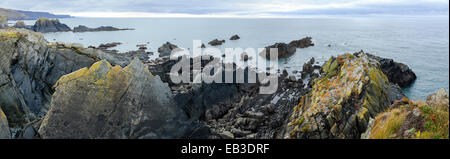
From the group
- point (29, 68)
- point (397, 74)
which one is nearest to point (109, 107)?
point (29, 68)

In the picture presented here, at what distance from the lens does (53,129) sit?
1733 cm

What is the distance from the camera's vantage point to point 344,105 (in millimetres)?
16422

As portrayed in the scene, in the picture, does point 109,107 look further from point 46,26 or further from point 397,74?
point 46,26

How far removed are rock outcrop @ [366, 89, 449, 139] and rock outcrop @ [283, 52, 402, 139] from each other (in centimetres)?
294

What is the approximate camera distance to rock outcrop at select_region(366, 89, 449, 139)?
10.1m

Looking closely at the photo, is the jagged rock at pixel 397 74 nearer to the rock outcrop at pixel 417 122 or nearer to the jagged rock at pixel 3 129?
the rock outcrop at pixel 417 122

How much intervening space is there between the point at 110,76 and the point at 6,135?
7589 mm

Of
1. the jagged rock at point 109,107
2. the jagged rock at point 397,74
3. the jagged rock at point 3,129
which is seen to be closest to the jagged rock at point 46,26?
the jagged rock at point 3,129

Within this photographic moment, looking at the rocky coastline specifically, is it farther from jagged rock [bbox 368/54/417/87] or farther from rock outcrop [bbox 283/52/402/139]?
jagged rock [bbox 368/54/417/87]

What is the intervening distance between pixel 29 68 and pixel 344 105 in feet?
99.5

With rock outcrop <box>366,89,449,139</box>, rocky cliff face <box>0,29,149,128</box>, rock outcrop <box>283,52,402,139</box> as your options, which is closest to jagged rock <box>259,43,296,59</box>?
rocky cliff face <box>0,29,149,128</box>

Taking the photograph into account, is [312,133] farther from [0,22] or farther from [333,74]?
[0,22]

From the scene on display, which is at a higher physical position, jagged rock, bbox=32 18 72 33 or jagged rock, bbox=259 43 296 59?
jagged rock, bbox=32 18 72 33
